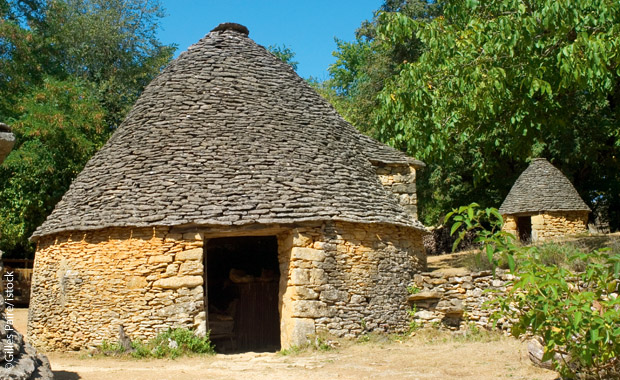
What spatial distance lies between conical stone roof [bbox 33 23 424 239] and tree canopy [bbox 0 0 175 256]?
6.22m

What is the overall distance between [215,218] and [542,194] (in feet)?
39.6

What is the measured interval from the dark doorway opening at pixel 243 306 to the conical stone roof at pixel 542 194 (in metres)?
8.60

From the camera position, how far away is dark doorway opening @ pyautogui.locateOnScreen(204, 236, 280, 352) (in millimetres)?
12828

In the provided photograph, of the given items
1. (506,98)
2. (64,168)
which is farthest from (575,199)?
(64,168)

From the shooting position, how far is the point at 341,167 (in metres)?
11.0

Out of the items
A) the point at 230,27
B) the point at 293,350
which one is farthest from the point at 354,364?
the point at 230,27

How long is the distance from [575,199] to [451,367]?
12416mm

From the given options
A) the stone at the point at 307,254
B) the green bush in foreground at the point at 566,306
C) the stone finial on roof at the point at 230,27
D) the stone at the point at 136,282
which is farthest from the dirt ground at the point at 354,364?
the stone finial on roof at the point at 230,27

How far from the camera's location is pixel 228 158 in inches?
409

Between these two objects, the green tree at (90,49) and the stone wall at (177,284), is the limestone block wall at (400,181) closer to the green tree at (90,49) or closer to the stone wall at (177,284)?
the stone wall at (177,284)

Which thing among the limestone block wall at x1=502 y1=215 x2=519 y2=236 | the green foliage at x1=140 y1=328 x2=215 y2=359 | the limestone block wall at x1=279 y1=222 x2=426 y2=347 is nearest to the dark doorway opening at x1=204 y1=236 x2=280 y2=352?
the limestone block wall at x1=279 y1=222 x2=426 y2=347

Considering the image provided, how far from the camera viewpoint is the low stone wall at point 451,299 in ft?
34.1

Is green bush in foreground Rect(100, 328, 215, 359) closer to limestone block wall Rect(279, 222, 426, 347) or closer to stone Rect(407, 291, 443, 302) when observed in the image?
limestone block wall Rect(279, 222, 426, 347)

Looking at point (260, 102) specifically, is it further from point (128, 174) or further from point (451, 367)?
point (451, 367)
